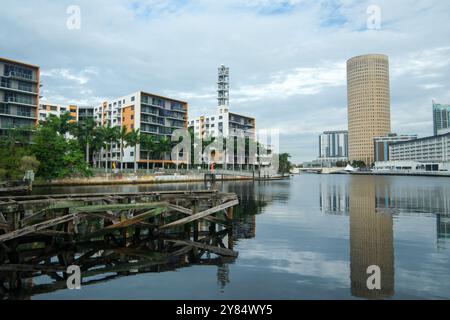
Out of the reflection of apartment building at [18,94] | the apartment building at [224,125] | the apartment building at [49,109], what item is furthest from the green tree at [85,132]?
the apartment building at [224,125]

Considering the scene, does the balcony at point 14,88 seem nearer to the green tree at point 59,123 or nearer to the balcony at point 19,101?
the balcony at point 19,101

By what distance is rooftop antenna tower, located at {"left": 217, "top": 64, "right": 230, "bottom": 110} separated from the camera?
174m

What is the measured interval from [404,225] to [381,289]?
1695cm

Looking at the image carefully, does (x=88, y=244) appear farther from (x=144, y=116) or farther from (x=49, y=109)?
(x=49, y=109)

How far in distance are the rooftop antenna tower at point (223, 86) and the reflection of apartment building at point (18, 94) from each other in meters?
94.3

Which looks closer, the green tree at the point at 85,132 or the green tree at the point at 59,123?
the green tree at the point at 59,123

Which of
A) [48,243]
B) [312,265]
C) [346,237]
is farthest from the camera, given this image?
[346,237]

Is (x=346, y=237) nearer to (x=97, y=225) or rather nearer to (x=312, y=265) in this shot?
(x=312, y=265)

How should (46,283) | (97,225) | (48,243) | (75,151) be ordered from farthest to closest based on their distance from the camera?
(75,151), (97,225), (48,243), (46,283)

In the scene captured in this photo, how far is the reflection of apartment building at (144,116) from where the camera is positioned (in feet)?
408

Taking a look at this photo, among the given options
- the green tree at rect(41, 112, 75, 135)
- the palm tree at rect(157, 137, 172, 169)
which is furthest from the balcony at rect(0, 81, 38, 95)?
the palm tree at rect(157, 137, 172, 169)

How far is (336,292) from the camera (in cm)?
1317

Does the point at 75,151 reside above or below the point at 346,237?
above

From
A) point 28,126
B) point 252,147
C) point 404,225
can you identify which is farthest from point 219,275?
point 252,147
